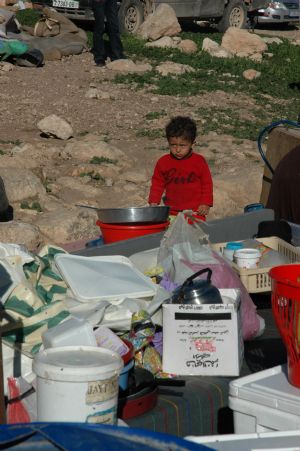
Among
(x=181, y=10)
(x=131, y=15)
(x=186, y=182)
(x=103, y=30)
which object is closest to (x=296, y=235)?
(x=186, y=182)

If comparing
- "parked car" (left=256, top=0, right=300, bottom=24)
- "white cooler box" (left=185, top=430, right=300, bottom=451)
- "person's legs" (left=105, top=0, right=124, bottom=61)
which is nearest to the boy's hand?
"white cooler box" (left=185, top=430, right=300, bottom=451)

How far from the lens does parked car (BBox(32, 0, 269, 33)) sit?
1800 cm

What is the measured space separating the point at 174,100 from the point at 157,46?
11.3 feet

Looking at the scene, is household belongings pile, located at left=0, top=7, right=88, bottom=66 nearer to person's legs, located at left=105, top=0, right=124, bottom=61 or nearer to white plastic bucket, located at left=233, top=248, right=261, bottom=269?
person's legs, located at left=105, top=0, right=124, bottom=61

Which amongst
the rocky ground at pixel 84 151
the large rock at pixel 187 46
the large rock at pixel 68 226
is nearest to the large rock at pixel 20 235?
the rocky ground at pixel 84 151

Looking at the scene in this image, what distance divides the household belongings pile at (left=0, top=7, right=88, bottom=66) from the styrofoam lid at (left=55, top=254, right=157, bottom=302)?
33.6 feet

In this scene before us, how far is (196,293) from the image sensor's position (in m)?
4.54

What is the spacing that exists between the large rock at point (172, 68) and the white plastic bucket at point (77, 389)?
39.0 ft

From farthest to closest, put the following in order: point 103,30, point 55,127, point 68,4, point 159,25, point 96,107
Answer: point 159,25, point 68,4, point 103,30, point 96,107, point 55,127

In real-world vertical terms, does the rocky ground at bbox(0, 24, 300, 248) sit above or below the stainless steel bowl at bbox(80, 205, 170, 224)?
below

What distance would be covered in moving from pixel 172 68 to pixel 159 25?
3.10m

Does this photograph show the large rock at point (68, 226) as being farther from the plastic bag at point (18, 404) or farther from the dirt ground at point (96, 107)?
the plastic bag at point (18, 404)

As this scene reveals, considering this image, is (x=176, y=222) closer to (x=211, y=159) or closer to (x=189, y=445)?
(x=189, y=445)

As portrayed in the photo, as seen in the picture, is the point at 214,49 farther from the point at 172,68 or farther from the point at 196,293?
the point at 196,293
